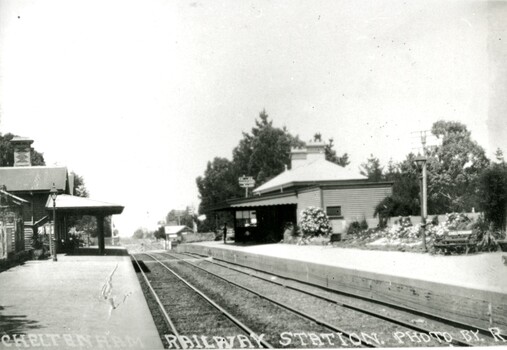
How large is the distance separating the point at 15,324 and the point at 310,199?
22.6 m

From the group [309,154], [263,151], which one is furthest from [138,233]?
[309,154]

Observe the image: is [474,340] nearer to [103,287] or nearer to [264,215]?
[103,287]

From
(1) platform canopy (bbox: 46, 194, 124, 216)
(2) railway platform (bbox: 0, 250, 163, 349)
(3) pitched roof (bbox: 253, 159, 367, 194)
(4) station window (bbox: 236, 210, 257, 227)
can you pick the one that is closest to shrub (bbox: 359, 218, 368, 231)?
(1) platform canopy (bbox: 46, 194, 124, 216)

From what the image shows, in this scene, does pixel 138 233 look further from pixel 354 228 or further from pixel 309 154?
pixel 354 228

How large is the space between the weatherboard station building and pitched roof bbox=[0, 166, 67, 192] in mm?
9140

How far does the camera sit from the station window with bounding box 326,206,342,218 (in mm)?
28141

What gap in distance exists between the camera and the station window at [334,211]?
28.1 meters

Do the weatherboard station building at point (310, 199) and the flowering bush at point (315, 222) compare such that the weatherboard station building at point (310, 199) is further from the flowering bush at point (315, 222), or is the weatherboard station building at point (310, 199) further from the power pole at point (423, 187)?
the power pole at point (423, 187)

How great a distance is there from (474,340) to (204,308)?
555 centimetres

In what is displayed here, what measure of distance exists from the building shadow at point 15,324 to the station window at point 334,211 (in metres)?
21.0

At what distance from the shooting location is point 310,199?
29469 millimetres

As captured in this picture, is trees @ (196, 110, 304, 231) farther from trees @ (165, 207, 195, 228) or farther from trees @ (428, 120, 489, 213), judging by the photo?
trees @ (165, 207, 195, 228)

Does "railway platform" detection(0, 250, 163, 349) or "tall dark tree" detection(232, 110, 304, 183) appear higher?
"tall dark tree" detection(232, 110, 304, 183)

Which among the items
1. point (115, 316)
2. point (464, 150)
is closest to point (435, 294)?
point (115, 316)
